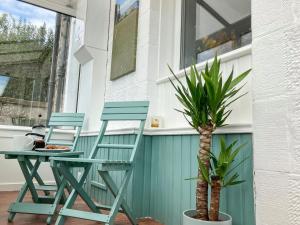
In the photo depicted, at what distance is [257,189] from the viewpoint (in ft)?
3.76

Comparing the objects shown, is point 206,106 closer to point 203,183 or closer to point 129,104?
point 203,183

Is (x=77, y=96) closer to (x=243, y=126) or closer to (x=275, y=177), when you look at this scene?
(x=243, y=126)

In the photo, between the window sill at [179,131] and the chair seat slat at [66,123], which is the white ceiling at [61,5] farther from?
the window sill at [179,131]

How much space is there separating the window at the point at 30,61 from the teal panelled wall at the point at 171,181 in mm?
1793

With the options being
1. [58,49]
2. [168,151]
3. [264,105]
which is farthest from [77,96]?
[264,105]

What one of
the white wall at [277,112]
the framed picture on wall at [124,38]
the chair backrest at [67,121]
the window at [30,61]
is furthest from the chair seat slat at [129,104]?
the window at [30,61]

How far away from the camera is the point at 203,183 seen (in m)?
1.42

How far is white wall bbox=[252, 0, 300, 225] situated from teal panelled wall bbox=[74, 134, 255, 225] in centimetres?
34

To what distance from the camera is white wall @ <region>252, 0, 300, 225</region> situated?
101 centimetres

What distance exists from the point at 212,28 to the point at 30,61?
280cm

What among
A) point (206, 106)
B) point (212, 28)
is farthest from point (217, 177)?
point (212, 28)

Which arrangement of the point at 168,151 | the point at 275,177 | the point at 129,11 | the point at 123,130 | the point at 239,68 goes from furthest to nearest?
the point at 129,11
the point at 123,130
the point at 168,151
the point at 239,68
the point at 275,177

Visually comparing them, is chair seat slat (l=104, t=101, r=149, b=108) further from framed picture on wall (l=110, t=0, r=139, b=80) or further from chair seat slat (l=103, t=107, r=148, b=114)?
framed picture on wall (l=110, t=0, r=139, b=80)

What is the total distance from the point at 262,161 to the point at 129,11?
2.28 metres
